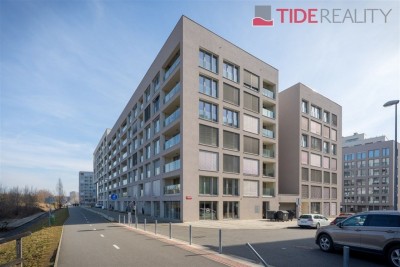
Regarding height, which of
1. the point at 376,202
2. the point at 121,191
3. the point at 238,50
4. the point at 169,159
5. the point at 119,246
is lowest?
the point at 376,202

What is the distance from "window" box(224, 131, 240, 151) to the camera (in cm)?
3611

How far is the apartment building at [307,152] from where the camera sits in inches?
1873

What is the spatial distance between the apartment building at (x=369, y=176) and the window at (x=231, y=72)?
6703 centimetres

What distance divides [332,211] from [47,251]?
51.9 metres

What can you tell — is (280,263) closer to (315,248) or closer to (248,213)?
(315,248)

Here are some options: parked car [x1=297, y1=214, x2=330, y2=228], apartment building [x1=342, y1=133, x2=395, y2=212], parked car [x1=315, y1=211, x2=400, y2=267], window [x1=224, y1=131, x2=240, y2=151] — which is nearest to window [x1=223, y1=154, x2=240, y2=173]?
window [x1=224, y1=131, x2=240, y2=151]

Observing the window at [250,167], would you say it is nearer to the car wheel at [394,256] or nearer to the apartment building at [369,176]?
the car wheel at [394,256]

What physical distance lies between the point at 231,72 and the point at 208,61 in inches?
148

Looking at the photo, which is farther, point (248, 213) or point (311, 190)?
point (311, 190)

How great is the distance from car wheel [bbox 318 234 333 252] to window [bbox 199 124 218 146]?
21820mm

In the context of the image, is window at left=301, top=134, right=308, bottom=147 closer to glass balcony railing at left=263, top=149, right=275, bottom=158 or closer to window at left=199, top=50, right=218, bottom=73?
glass balcony railing at left=263, top=149, right=275, bottom=158

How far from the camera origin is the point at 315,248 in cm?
1337

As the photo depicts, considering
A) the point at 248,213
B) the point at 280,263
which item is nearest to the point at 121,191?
the point at 248,213

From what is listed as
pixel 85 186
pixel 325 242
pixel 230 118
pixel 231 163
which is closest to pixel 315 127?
pixel 230 118
